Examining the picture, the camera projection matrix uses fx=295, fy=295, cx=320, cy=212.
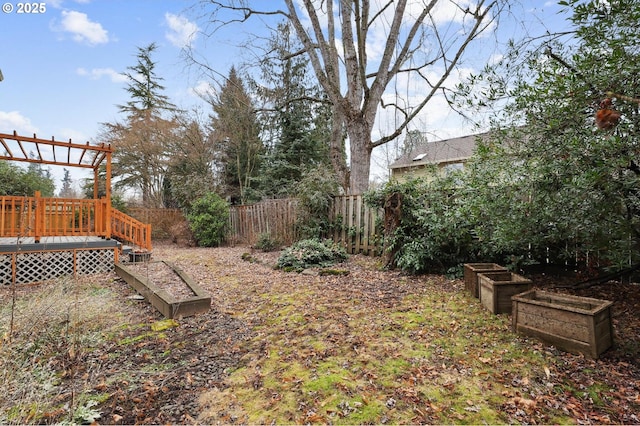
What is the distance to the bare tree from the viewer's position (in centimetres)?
781

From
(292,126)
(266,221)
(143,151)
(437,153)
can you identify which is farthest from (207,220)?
(437,153)

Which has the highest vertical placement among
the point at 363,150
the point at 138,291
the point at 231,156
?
the point at 231,156

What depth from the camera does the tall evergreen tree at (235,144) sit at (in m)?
14.3

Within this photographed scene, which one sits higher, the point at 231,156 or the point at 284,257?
the point at 231,156

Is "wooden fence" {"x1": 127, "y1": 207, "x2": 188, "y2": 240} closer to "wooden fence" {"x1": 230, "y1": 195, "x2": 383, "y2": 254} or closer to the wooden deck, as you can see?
"wooden fence" {"x1": 230, "y1": 195, "x2": 383, "y2": 254}

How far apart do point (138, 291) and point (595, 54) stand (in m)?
6.21

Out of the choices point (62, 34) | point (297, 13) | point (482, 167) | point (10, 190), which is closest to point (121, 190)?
point (10, 190)

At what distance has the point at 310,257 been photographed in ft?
21.0

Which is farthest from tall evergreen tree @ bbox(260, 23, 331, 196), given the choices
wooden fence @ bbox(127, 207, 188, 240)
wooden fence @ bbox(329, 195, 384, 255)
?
wooden fence @ bbox(329, 195, 384, 255)

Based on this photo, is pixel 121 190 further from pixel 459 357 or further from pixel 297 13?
pixel 459 357

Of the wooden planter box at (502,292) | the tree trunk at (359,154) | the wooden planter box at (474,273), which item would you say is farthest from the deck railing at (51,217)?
the wooden planter box at (502,292)

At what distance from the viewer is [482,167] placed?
341 centimetres

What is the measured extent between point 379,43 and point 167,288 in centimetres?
893

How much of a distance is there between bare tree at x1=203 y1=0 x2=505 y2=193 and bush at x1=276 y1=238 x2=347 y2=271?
7.85 feet
